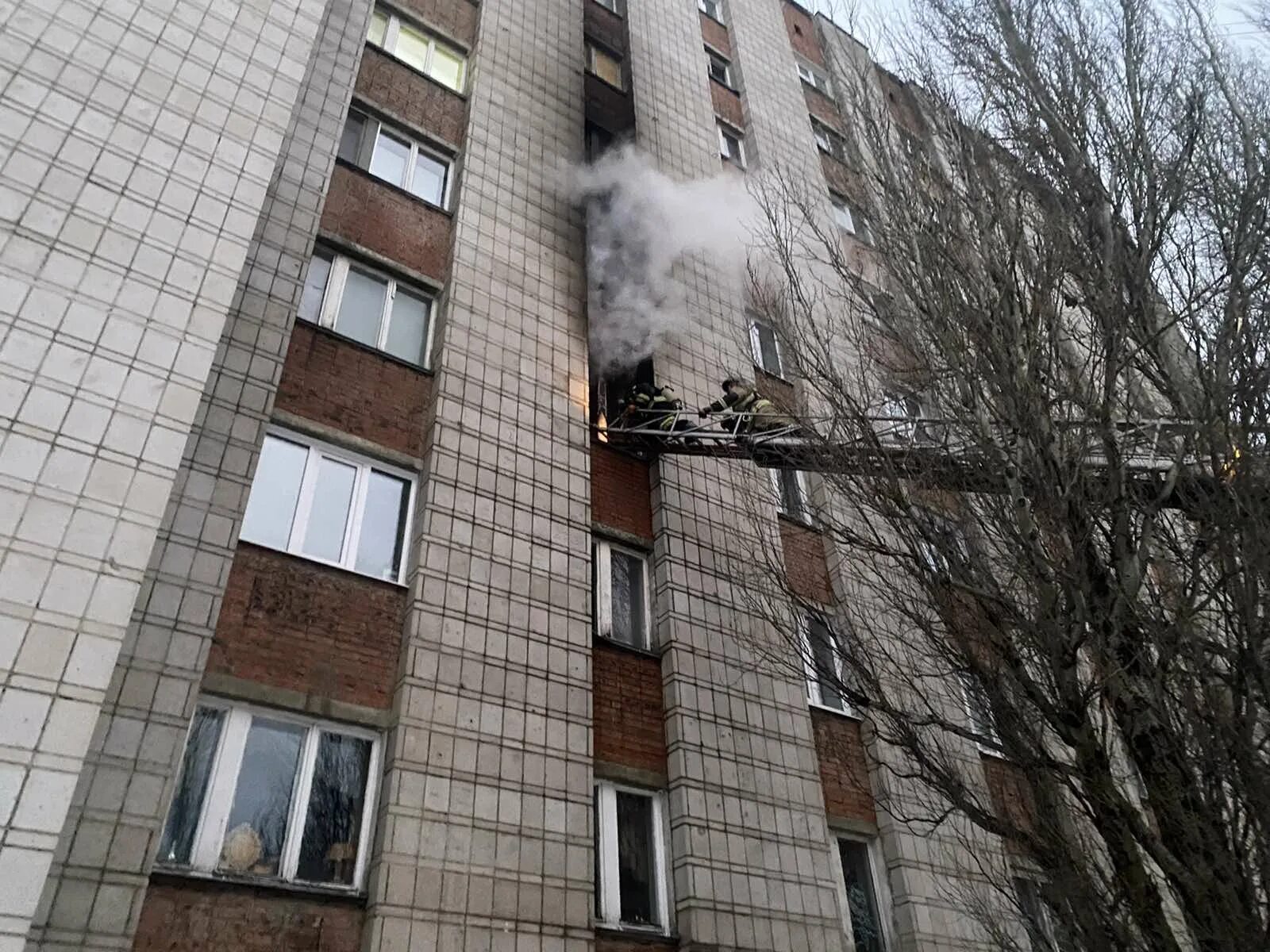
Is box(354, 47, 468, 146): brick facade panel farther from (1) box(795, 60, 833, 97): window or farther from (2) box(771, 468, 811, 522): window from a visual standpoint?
(1) box(795, 60, 833, 97): window

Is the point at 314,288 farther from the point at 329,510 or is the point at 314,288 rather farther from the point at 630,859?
the point at 630,859

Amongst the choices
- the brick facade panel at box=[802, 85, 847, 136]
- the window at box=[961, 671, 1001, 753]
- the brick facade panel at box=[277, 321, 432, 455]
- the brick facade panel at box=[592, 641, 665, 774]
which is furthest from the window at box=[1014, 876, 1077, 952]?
the brick facade panel at box=[802, 85, 847, 136]

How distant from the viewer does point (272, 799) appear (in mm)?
5555

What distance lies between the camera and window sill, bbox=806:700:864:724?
884 centimetres

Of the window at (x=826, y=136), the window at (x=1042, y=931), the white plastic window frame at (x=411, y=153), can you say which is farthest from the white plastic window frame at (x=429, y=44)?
the window at (x=1042, y=931)

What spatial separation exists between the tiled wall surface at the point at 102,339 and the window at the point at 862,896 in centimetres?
583

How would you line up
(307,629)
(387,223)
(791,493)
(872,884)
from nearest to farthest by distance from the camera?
(307,629), (872,884), (387,223), (791,493)

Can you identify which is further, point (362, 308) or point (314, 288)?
point (362, 308)

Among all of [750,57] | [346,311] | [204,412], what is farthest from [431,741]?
[750,57]

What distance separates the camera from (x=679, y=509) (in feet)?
29.7

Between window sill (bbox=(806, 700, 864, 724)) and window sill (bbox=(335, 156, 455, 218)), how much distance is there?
20.7 feet

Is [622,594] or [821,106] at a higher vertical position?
[821,106]

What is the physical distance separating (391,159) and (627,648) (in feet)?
19.3

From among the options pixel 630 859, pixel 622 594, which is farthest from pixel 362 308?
pixel 630 859
